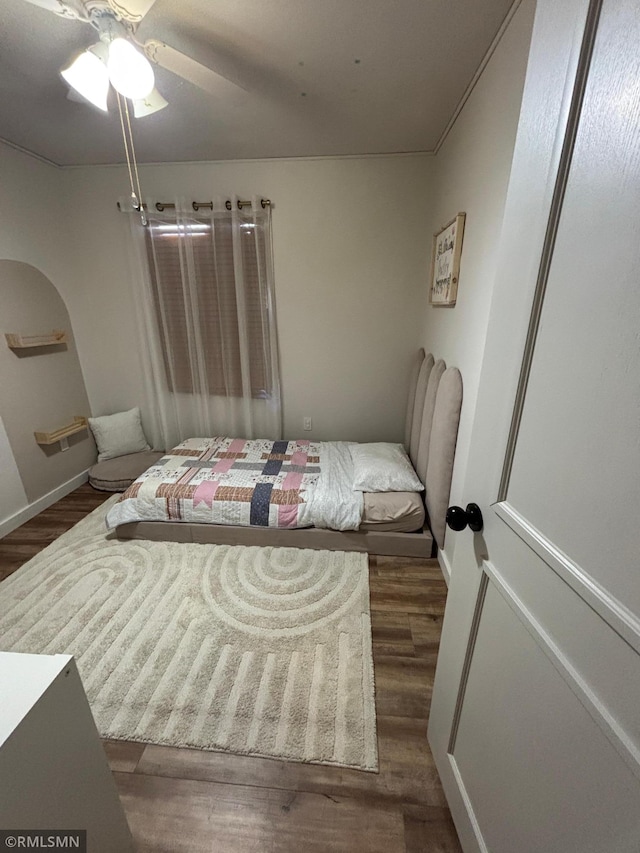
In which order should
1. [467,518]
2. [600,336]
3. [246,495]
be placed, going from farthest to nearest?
[246,495]
[467,518]
[600,336]

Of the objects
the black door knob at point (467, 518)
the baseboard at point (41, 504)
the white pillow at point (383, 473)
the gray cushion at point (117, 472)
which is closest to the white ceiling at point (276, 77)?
the black door knob at point (467, 518)

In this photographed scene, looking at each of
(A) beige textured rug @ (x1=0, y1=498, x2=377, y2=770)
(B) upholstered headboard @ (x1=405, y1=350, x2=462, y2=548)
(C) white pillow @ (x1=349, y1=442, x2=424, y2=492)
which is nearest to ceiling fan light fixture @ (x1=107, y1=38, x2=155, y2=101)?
(B) upholstered headboard @ (x1=405, y1=350, x2=462, y2=548)

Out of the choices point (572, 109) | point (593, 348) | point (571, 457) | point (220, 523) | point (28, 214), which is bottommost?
point (220, 523)

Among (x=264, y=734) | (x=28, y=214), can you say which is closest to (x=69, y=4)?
(x=28, y=214)

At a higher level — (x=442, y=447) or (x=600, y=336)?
(x=600, y=336)

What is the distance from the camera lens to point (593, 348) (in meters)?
0.53

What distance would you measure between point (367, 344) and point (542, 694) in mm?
2622

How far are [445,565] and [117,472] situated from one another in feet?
8.92

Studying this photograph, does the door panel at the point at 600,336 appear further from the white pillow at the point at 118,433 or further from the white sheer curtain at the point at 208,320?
the white pillow at the point at 118,433

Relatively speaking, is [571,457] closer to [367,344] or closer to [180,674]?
[180,674]

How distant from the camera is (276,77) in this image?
164 cm

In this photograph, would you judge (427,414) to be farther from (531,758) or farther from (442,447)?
→ (531,758)

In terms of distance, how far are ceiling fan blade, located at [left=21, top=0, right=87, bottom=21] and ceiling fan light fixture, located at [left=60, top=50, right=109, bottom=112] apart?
0.09 metres

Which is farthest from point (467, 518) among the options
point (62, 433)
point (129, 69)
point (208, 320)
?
point (62, 433)
